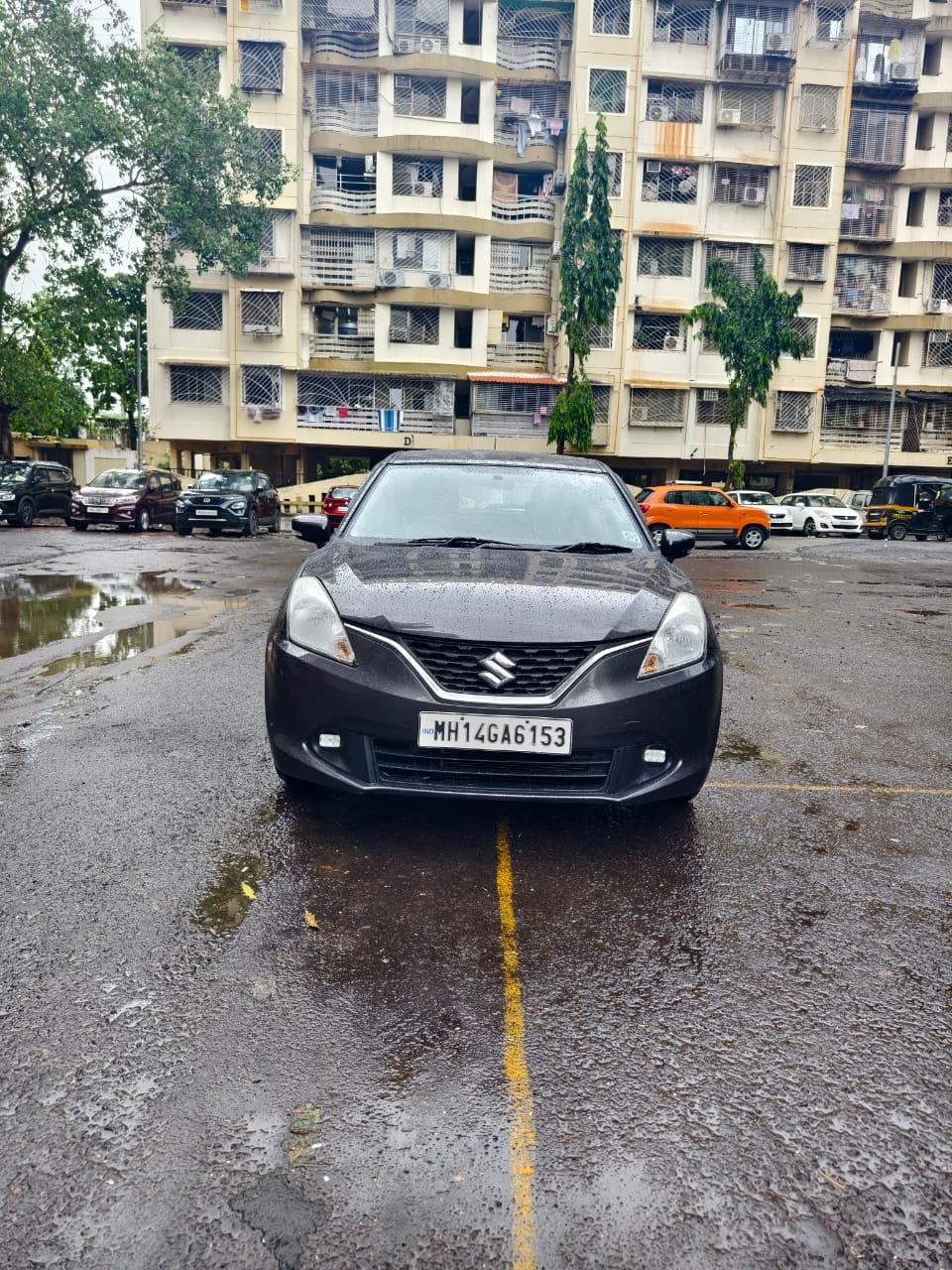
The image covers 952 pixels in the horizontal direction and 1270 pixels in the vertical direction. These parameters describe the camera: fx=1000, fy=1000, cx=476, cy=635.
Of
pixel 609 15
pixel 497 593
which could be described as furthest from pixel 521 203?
pixel 497 593

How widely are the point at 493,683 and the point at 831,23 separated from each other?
139 ft

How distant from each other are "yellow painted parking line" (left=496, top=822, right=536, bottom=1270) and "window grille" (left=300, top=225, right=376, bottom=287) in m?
35.4

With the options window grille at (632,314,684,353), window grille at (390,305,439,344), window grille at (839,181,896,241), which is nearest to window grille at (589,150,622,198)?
window grille at (632,314,684,353)

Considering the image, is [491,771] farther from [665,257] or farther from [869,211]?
[869,211]

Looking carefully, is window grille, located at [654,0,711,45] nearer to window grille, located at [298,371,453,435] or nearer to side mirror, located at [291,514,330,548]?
window grille, located at [298,371,453,435]

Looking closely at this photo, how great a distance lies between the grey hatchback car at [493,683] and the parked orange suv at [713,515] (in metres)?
22.7

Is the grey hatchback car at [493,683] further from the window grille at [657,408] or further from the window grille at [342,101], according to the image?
the window grille at [342,101]

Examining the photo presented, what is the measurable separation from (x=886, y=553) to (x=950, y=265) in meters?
21.4

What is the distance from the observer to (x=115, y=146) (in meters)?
23.7

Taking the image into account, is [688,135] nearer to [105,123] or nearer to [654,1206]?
[105,123]

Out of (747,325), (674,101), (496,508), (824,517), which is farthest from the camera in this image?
(674,101)

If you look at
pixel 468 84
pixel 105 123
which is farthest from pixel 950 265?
pixel 105 123

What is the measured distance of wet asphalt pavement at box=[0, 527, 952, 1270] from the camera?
1.88 meters

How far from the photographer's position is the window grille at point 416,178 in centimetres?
3534
